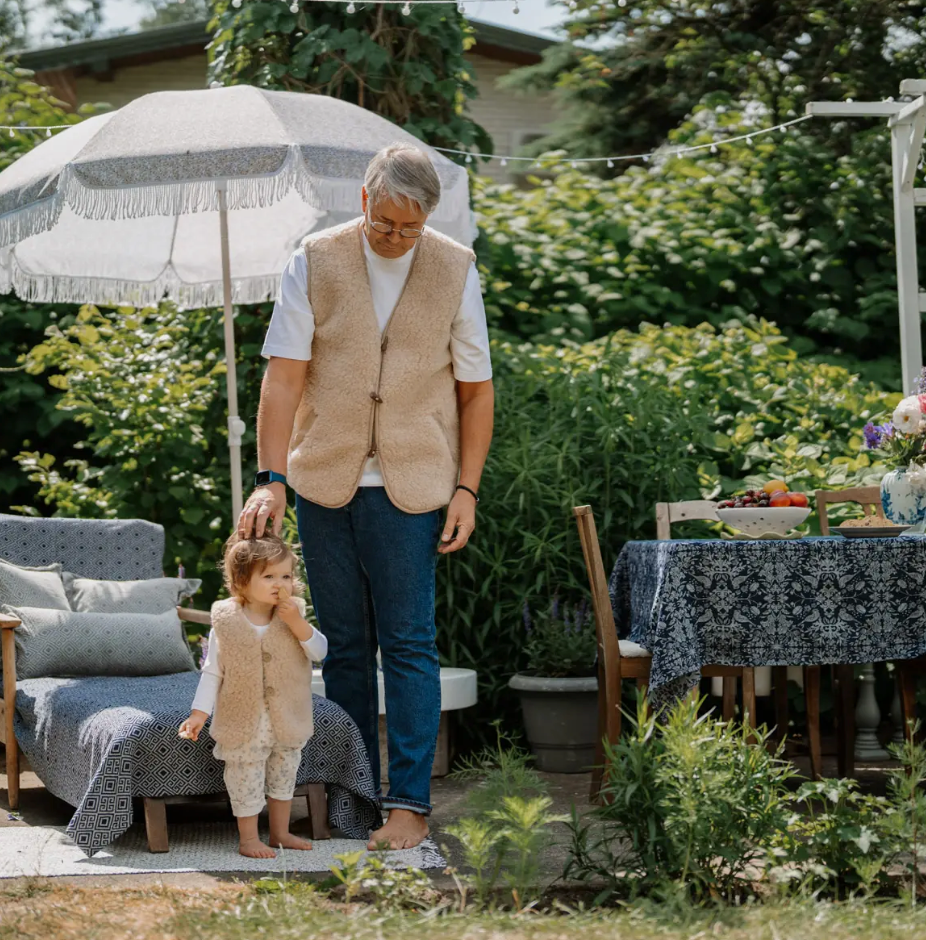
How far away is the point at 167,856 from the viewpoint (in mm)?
3316

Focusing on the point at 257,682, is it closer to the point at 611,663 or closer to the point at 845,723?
the point at 611,663

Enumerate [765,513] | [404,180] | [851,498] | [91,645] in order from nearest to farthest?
Answer: 1. [404,180]
2. [765,513]
3. [91,645]
4. [851,498]

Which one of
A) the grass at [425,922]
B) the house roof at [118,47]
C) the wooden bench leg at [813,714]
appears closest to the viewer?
the grass at [425,922]

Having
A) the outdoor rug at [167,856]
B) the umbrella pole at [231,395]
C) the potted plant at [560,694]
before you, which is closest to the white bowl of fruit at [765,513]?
the potted plant at [560,694]

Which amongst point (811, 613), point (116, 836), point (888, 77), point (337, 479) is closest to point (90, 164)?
point (337, 479)

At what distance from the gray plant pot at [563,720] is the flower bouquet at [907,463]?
49.1 inches

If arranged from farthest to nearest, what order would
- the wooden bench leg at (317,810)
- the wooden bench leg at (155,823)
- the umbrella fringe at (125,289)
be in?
1. the umbrella fringe at (125,289)
2. the wooden bench leg at (317,810)
3. the wooden bench leg at (155,823)

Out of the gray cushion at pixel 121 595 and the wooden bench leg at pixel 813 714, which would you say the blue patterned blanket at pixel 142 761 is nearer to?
the gray cushion at pixel 121 595

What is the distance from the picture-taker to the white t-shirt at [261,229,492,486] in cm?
331

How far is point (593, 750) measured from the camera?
475 cm

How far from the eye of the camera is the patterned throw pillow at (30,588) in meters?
4.47

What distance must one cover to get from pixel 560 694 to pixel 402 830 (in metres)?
1.52

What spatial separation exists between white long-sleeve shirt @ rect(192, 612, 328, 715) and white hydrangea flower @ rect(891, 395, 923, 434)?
182 cm

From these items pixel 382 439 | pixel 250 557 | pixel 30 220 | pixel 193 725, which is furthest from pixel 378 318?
pixel 30 220
